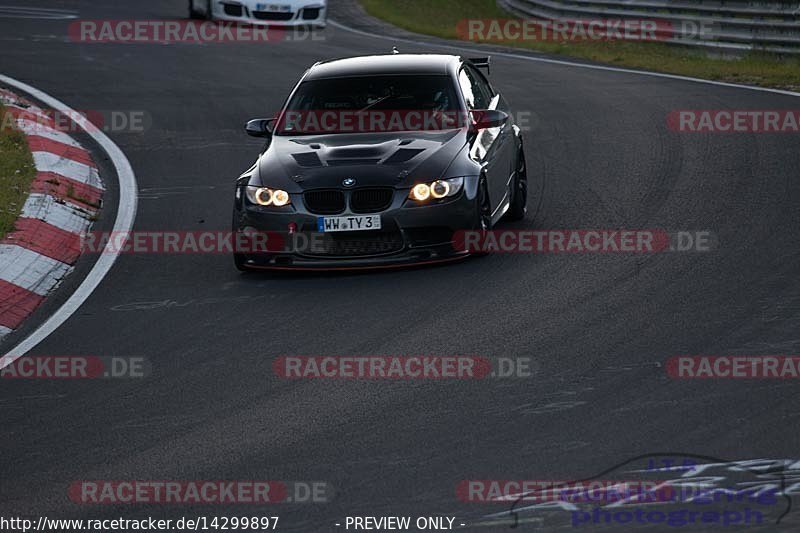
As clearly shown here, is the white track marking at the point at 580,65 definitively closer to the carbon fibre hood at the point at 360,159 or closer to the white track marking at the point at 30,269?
the carbon fibre hood at the point at 360,159

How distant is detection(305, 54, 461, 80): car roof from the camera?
11.2m

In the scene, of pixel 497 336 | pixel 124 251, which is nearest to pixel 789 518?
pixel 497 336

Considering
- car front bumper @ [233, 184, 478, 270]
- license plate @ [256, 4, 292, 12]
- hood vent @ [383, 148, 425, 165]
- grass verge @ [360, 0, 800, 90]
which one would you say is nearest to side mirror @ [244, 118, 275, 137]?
car front bumper @ [233, 184, 478, 270]

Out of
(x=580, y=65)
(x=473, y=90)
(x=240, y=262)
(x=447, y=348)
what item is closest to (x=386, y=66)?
(x=473, y=90)

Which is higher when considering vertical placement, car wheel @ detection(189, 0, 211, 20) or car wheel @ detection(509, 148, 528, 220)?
car wheel @ detection(189, 0, 211, 20)

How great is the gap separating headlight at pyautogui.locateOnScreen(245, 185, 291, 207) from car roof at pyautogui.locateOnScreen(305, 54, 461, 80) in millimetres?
1638

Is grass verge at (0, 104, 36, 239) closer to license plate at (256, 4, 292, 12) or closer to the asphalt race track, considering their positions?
the asphalt race track

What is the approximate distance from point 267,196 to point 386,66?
6.25 feet

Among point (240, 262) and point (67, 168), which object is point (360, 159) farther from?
point (67, 168)

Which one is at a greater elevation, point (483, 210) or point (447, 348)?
point (483, 210)

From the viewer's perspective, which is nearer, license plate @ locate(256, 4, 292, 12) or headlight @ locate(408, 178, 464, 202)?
headlight @ locate(408, 178, 464, 202)

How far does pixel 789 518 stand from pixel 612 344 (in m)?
A: 2.65

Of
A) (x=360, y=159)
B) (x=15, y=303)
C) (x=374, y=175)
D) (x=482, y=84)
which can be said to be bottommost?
(x=15, y=303)

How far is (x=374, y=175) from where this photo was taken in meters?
9.81
